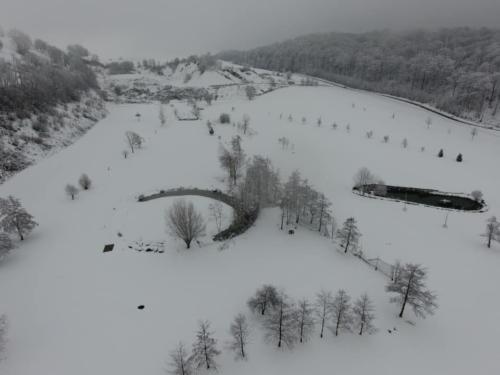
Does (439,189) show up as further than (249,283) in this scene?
Yes

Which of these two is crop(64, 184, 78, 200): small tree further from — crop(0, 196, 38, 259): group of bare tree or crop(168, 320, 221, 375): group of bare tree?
crop(168, 320, 221, 375): group of bare tree

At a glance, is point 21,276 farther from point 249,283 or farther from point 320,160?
point 320,160

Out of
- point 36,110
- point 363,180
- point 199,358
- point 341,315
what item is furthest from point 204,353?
point 36,110

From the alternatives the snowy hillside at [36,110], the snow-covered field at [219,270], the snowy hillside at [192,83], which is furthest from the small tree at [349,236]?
the snowy hillside at [192,83]

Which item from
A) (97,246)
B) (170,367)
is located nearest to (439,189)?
(170,367)

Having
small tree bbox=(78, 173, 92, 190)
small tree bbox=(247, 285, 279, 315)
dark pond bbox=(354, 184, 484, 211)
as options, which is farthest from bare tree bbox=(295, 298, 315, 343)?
small tree bbox=(78, 173, 92, 190)

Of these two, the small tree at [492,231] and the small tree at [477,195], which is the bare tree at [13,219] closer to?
the small tree at [492,231]

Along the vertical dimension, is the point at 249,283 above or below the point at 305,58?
below

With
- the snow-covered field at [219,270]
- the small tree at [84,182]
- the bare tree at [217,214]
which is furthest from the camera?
the small tree at [84,182]
